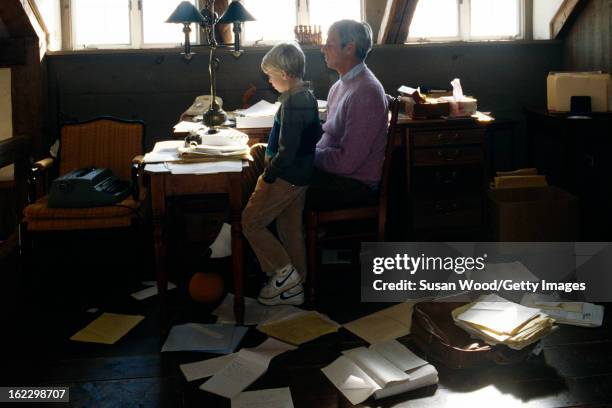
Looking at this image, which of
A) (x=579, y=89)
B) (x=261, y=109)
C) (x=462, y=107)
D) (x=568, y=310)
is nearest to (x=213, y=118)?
(x=261, y=109)

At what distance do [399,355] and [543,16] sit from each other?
2.89 metres

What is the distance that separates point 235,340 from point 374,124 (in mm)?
1120

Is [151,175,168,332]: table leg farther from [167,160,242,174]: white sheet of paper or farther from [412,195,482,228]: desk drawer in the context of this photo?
[412,195,482,228]: desk drawer

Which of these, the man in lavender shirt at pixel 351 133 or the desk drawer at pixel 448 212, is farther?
the desk drawer at pixel 448 212

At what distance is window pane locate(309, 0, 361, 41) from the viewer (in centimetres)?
468

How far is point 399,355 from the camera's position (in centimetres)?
280

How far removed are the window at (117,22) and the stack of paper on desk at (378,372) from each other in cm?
260

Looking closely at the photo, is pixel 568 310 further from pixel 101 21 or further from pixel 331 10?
pixel 101 21

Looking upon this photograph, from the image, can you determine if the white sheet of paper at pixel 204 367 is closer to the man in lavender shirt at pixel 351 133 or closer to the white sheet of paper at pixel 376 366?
the white sheet of paper at pixel 376 366

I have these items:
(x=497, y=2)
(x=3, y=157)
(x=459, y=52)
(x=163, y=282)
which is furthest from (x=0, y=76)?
(x=497, y=2)

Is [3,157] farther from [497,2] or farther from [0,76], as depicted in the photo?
[497,2]

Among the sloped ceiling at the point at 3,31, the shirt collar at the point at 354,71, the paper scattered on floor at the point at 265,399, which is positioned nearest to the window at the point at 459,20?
the shirt collar at the point at 354,71

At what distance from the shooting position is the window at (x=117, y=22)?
4.59 metres

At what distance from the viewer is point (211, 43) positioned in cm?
379
